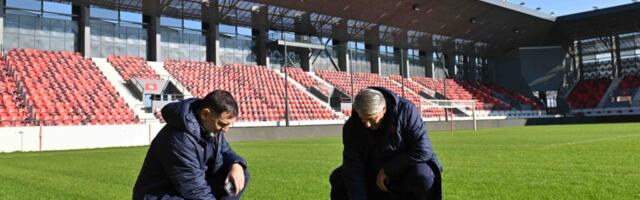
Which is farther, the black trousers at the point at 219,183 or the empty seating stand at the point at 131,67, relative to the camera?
the empty seating stand at the point at 131,67

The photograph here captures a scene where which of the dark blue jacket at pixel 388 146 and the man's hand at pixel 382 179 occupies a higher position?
the dark blue jacket at pixel 388 146

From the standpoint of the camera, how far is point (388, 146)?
4227mm

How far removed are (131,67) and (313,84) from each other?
14.2 meters

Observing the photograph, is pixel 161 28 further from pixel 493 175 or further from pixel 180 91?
pixel 493 175

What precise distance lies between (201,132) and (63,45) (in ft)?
115

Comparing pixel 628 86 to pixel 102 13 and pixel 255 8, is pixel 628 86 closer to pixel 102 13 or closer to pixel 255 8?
pixel 255 8

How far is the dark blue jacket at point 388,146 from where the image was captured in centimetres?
412

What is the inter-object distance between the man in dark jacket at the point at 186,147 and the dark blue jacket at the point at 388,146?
3.65 ft

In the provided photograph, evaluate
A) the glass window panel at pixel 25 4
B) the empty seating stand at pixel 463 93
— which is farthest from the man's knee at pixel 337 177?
the empty seating stand at pixel 463 93

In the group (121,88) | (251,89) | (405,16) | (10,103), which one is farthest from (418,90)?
(10,103)

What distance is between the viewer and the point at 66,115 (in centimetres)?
2577

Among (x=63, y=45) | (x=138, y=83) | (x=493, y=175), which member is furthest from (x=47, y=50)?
(x=493, y=175)

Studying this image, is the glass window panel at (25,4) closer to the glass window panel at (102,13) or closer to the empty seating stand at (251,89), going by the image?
the glass window panel at (102,13)

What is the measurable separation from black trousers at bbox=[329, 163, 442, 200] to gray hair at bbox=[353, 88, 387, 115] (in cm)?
61
